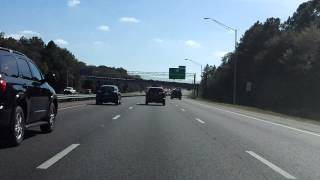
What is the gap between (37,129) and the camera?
16938mm

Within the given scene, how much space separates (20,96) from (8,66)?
0.71m

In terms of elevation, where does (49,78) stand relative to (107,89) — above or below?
above

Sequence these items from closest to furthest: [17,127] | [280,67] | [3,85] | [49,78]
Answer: [3,85]
[17,127]
[49,78]
[280,67]

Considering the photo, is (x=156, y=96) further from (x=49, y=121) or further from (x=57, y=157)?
(x=57, y=157)

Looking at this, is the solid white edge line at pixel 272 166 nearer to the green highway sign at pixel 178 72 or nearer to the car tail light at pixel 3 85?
the car tail light at pixel 3 85

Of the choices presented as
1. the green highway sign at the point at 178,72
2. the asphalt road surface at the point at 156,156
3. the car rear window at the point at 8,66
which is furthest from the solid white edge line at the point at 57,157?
the green highway sign at the point at 178,72

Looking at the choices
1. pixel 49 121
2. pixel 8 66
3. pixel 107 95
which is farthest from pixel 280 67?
pixel 8 66

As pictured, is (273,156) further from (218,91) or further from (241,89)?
(218,91)

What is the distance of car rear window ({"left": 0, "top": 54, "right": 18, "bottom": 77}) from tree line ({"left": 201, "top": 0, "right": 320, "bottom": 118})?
4589 centimetres

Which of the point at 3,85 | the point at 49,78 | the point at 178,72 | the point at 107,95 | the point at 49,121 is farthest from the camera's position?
the point at 178,72

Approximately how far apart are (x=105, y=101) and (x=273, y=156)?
3287 cm

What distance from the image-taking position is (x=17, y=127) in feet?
40.9

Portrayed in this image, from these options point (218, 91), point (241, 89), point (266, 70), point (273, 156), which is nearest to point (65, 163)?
point (273, 156)

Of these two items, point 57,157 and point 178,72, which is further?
point 178,72
